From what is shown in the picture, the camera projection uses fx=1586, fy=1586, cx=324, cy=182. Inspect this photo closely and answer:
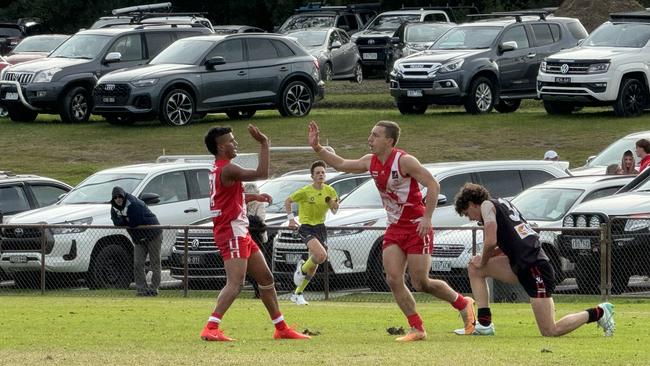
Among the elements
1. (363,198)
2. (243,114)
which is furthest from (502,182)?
(243,114)

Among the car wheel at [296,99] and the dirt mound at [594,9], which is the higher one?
the car wheel at [296,99]

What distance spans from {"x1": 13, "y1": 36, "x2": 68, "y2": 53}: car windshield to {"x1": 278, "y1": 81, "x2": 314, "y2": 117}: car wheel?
36.6 ft

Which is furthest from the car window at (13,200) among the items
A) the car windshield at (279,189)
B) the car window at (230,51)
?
the car window at (230,51)

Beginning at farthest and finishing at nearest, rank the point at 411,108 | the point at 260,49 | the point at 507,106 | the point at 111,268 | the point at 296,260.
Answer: the point at 507,106 < the point at 411,108 < the point at 260,49 < the point at 111,268 < the point at 296,260

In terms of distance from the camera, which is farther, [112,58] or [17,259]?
[112,58]

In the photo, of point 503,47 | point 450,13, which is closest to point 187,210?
point 503,47

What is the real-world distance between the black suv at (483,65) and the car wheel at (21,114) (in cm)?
821

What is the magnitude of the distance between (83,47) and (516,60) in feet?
31.8

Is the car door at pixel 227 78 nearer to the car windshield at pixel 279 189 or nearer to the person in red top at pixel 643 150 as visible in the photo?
the car windshield at pixel 279 189

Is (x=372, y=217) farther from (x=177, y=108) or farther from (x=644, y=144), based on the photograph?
(x=177, y=108)

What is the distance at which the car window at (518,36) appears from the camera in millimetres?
34781

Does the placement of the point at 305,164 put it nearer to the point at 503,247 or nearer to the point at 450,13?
the point at 503,247

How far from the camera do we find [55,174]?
29.2m

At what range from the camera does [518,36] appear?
35125 millimetres
